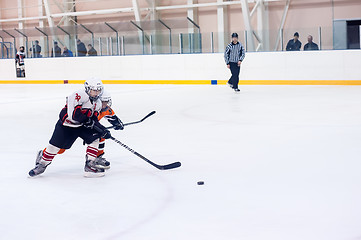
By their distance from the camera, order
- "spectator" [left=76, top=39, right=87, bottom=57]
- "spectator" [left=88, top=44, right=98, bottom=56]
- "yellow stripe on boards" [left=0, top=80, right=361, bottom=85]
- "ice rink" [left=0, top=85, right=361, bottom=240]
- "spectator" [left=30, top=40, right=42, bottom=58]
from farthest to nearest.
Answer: "spectator" [left=30, top=40, right=42, bottom=58] < "spectator" [left=76, top=39, right=87, bottom=57] < "spectator" [left=88, top=44, right=98, bottom=56] < "yellow stripe on boards" [left=0, top=80, right=361, bottom=85] < "ice rink" [left=0, top=85, right=361, bottom=240]

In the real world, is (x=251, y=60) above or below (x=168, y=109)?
above

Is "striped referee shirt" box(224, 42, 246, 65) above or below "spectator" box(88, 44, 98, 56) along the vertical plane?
below

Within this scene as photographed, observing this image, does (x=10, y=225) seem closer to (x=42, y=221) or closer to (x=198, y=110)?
(x=42, y=221)

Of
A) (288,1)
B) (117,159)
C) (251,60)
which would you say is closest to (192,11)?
(288,1)

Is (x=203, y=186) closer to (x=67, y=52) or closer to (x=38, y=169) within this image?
(x=38, y=169)

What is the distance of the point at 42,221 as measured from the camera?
325cm

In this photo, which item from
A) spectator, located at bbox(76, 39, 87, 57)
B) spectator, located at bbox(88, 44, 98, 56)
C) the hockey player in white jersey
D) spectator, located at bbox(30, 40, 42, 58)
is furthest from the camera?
spectator, located at bbox(30, 40, 42, 58)

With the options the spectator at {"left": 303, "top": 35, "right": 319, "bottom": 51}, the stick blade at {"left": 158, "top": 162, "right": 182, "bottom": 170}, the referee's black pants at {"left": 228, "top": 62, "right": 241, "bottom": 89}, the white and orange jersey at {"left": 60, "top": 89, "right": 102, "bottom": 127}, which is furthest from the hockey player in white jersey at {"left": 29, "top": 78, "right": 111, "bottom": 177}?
the spectator at {"left": 303, "top": 35, "right": 319, "bottom": 51}

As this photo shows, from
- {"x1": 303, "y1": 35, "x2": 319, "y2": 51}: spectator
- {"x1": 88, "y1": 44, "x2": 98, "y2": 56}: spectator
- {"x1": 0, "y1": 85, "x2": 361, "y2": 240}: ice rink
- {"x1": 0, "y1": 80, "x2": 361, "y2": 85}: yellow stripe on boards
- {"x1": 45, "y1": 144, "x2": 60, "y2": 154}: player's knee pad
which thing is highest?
{"x1": 88, "y1": 44, "x2": 98, "y2": 56}: spectator

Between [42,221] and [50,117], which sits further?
[50,117]

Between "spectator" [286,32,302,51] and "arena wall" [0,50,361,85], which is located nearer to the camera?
"arena wall" [0,50,361,85]

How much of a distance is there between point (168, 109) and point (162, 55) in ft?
23.6

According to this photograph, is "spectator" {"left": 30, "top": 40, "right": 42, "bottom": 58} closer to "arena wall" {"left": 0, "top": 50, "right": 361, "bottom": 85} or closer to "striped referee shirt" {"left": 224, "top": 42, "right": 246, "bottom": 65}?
"arena wall" {"left": 0, "top": 50, "right": 361, "bottom": 85}

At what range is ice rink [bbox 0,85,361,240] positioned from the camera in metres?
3.02
